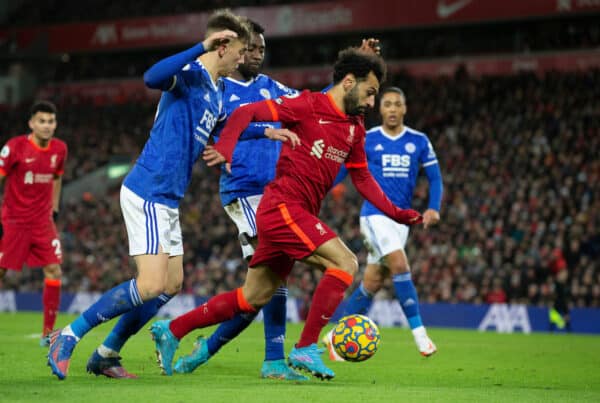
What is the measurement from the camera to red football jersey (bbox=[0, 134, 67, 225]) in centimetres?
1123

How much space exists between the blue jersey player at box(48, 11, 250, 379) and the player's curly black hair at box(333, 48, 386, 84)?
2.33 ft

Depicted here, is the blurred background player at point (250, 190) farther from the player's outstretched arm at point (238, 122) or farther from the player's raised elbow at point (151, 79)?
the player's raised elbow at point (151, 79)

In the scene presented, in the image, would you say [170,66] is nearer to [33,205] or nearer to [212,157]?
[212,157]

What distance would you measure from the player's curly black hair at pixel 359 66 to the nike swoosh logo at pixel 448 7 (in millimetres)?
23702

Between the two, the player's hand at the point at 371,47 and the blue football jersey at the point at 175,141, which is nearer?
the blue football jersey at the point at 175,141

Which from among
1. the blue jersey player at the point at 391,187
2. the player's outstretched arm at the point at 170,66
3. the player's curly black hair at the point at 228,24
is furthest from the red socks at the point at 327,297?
the blue jersey player at the point at 391,187

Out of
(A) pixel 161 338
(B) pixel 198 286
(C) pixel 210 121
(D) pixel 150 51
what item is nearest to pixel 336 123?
(C) pixel 210 121

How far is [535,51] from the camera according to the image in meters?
30.4

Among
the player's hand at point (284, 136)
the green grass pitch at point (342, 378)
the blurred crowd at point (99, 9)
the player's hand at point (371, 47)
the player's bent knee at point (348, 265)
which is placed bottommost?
the green grass pitch at point (342, 378)

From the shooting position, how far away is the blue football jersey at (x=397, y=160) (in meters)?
11.0

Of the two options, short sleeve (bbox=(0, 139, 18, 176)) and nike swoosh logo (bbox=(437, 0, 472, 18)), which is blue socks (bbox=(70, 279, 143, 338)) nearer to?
short sleeve (bbox=(0, 139, 18, 176))

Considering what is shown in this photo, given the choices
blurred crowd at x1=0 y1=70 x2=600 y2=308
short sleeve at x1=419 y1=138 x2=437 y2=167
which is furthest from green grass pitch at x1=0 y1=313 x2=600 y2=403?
blurred crowd at x1=0 y1=70 x2=600 y2=308

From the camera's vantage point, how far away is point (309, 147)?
693cm

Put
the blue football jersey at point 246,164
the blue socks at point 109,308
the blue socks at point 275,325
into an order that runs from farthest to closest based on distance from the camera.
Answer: the blue football jersey at point 246,164
the blue socks at point 275,325
the blue socks at point 109,308
